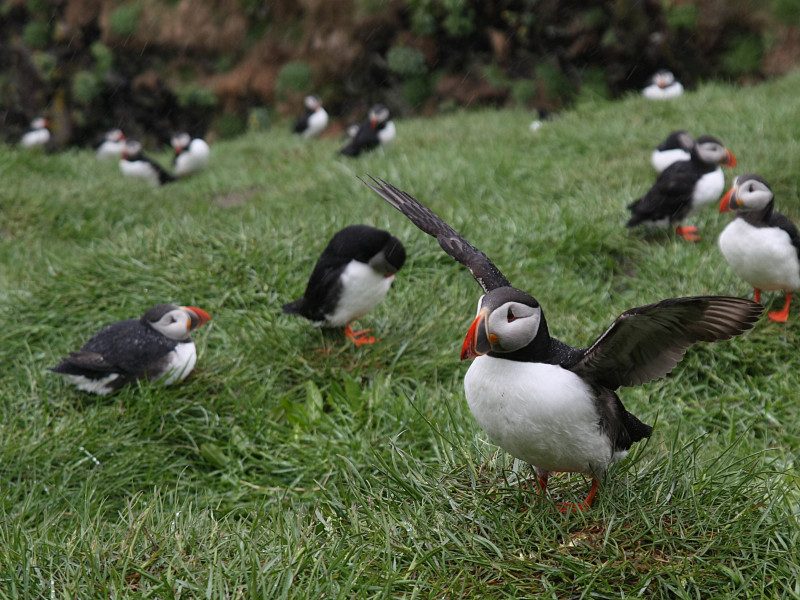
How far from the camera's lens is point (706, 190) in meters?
5.13

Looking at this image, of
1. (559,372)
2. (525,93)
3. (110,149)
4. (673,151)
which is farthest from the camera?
(110,149)

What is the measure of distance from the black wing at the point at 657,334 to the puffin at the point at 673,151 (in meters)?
3.91

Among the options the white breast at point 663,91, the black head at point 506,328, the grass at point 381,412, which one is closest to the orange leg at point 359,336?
the grass at point 381,412

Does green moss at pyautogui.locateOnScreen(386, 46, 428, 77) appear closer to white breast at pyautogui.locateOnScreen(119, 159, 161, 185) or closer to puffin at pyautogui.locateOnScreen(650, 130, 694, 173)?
white breast at pyautogui.locateOnScreen(119, 159, 161, 185)

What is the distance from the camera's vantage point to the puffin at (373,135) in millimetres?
8016

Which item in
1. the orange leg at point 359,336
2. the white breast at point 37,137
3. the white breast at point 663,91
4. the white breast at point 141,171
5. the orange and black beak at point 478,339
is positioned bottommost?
the white breast at point 37,137

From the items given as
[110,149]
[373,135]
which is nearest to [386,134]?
[373,135]

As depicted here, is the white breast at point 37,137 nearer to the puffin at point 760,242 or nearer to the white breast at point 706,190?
the white breast at point 706,190

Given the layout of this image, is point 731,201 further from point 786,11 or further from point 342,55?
point 342,55

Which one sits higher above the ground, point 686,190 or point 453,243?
point 453,243

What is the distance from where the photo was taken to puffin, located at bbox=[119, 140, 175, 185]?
8969 millimetres

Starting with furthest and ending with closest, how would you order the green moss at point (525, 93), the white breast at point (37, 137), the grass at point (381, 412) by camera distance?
the white breast at point (37, 137) < the green moss at point (525, 93) < the grass at point (381, 412)

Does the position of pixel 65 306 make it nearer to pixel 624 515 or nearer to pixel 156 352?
pixel 156 352

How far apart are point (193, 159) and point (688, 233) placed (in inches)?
239
